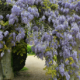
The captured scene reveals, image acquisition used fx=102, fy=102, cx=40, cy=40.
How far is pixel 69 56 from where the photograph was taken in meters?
4.36

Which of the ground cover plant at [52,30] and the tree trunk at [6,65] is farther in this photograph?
the tree trunk at [6,65]

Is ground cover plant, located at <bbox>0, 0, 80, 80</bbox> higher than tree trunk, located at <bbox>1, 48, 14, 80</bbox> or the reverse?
higher

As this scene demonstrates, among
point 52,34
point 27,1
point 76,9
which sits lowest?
point 52,34

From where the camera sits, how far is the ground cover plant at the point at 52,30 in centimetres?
408

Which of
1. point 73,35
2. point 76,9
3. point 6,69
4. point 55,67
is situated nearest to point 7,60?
point 6,69

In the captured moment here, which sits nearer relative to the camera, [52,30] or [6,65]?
[52,30]

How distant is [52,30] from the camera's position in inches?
178

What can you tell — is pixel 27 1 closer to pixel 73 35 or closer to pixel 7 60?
pixel 73 35

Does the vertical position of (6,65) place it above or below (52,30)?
below

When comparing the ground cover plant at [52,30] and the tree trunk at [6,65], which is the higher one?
the ground cover plant at [52,30]

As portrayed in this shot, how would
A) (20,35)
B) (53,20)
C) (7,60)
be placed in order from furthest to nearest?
1. (7,60)
2. (53,20)
3. (20,35)

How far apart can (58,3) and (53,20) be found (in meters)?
1.22

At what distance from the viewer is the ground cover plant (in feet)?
13.4

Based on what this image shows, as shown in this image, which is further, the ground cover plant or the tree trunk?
the tree trunk
